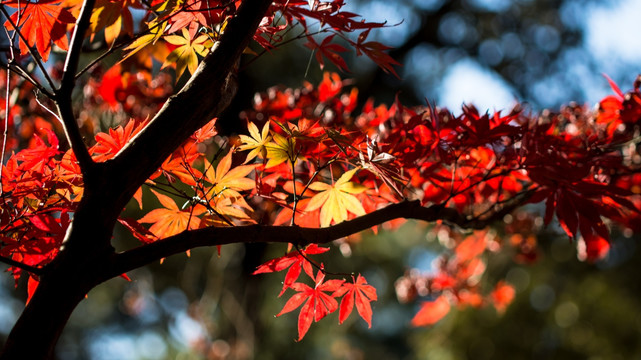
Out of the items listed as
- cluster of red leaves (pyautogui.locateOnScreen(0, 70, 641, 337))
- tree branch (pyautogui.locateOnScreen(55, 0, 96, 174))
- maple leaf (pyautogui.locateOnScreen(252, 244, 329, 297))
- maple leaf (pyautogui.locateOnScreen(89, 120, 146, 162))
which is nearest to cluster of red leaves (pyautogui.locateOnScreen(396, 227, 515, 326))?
cluster of red leaves (pyautogui.locateOnScreen(0, 70, 641, 337))

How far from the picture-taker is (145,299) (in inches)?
206

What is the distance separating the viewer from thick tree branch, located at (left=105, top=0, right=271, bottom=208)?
0.51m

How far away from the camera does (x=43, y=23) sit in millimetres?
671

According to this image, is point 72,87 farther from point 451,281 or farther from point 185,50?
point 451,281

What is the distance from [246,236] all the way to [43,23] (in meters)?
0.40

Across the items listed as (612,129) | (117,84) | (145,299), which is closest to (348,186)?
(612,129)

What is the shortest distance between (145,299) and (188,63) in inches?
193

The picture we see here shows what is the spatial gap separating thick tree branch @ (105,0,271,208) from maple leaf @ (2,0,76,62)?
220 millimetres

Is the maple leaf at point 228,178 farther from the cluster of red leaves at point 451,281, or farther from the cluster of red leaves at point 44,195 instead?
the cluster of red leaves at point 451,281

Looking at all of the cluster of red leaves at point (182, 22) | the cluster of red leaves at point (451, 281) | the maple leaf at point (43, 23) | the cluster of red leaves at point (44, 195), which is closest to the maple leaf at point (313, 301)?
the cluster of red leaves at point (44, 195)

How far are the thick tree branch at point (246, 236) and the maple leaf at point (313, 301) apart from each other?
0.10m

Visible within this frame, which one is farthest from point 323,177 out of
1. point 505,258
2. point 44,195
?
point 505,258

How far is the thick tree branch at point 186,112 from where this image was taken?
511mm

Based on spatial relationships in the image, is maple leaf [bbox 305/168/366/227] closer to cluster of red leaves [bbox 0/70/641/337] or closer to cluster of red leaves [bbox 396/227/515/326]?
cluster of red leaves [bbox 0/70/641/337]
